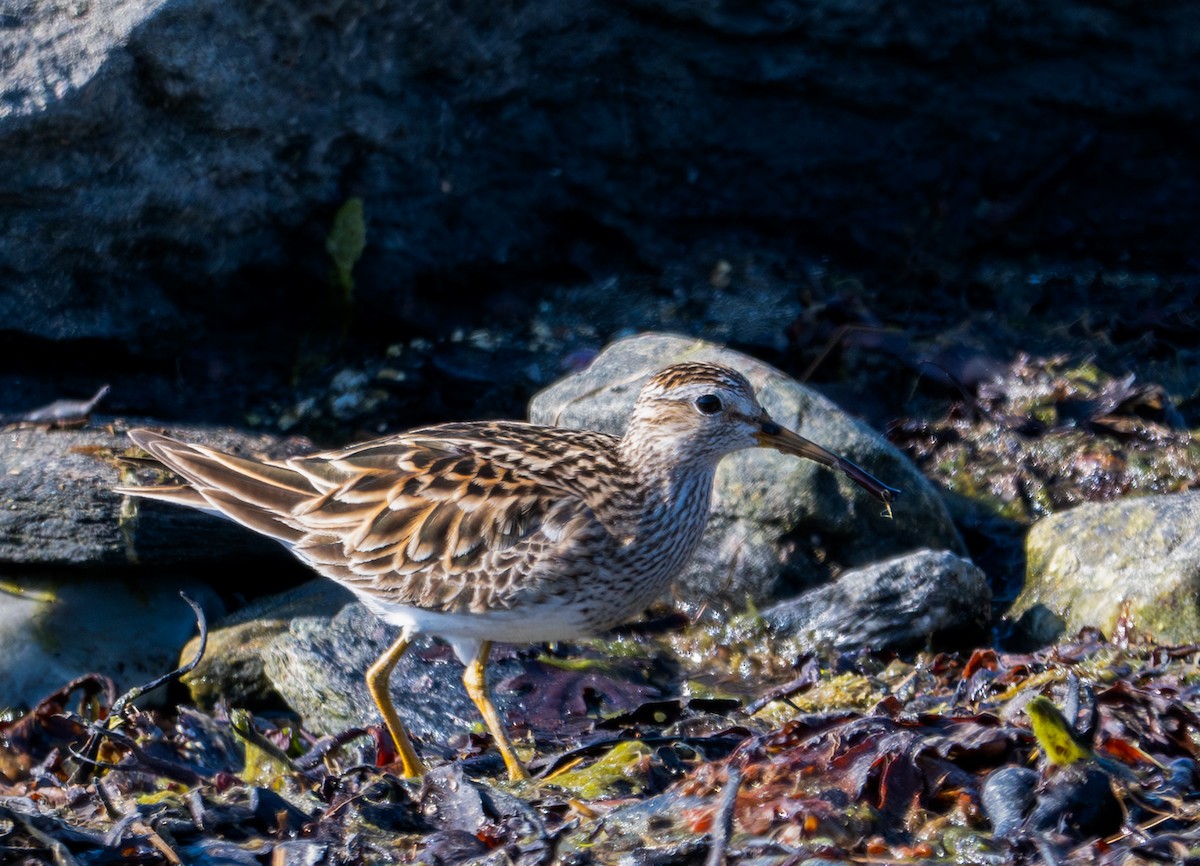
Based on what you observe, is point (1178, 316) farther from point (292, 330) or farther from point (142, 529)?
point (142, 529)

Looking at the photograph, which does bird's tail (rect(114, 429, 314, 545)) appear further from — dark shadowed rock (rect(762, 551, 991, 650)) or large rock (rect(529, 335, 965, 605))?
dark shadowed rock (rect(762, 551, 991, 650))

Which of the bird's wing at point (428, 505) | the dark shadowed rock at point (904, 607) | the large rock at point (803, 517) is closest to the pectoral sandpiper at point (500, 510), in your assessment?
the bird's wing at point (428, 505)

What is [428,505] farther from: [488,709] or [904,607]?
[904,607]

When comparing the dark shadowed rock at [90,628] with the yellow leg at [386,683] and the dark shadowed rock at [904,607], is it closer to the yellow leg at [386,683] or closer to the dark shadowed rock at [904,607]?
the yellow leg at [386,683]

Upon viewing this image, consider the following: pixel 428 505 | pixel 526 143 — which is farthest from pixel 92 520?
pixel 526 143

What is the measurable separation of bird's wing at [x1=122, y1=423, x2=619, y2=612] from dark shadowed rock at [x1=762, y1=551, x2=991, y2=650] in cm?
130

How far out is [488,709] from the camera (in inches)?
226

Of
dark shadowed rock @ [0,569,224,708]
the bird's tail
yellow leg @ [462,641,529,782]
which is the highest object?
the bird's tail

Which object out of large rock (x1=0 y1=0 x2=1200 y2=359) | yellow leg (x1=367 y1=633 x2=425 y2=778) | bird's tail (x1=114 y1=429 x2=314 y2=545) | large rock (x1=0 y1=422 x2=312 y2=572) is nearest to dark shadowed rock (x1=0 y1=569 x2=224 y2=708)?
large rock (x1=0 y1=422 x2=312 y2=572)

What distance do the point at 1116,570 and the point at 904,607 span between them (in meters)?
0.92

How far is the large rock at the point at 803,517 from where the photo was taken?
692 centimetres

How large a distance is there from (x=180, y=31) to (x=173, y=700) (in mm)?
3299

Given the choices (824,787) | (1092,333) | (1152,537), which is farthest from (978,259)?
(824,787)

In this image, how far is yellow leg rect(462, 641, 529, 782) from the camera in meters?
5.46
